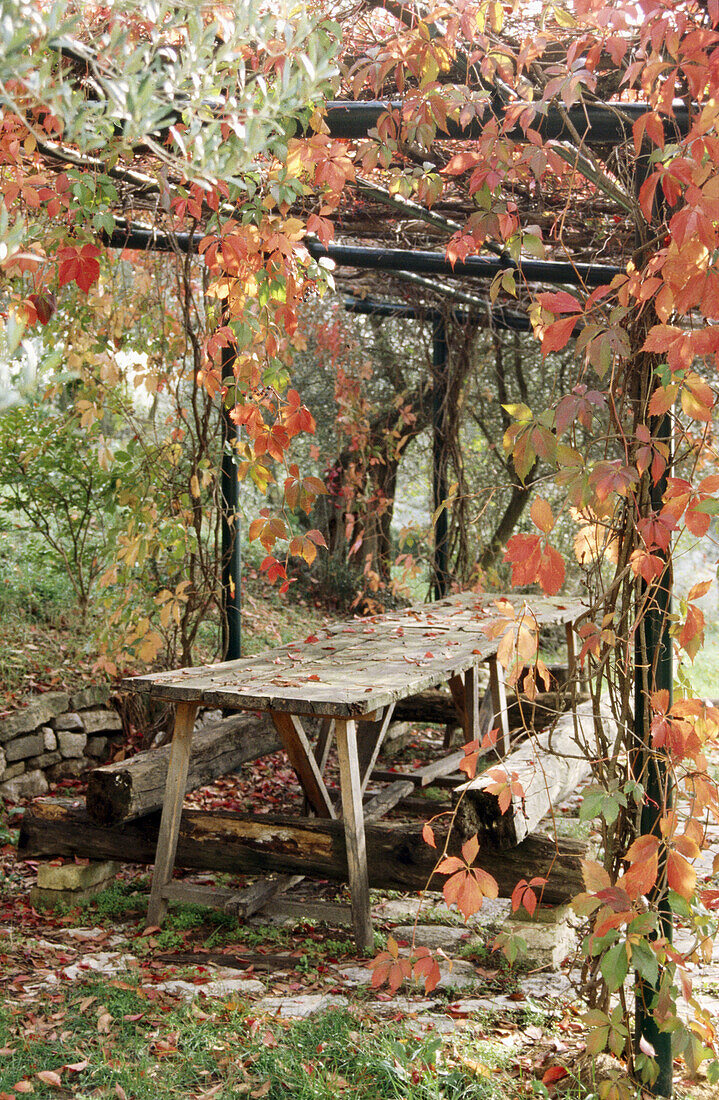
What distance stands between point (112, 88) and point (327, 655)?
2.92m

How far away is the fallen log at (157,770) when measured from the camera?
12.2 ft

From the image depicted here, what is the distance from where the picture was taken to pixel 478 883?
7.24 feet

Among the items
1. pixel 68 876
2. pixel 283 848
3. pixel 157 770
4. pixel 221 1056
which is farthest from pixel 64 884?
pixel 221 1056

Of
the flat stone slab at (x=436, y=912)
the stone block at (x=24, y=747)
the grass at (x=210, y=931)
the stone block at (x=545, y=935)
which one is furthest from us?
the stone block at (x=24, y=747)

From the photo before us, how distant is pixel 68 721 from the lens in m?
5.45

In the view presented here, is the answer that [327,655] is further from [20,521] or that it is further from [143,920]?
[20,521]

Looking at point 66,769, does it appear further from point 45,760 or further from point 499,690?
point 499,690

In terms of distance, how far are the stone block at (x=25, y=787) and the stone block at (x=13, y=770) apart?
1.0 inches

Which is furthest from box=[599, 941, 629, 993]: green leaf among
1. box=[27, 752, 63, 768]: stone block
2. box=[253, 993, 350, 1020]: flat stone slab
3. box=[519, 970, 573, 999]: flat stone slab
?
box=[27, 752, 63, 768]: stone block

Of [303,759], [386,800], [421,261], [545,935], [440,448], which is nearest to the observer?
[545,935]

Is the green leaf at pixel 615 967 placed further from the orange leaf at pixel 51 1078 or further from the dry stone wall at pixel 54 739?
the dry stone wall at pixel 54 739

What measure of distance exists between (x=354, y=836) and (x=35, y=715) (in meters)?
2.53

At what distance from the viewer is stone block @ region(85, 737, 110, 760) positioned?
564 cm

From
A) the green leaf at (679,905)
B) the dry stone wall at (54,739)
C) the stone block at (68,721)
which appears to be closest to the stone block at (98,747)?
the dry stone wall at (54,739)
